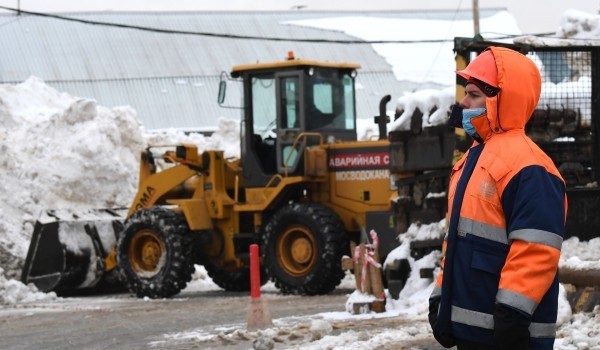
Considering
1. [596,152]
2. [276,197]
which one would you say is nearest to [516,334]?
[596,152]

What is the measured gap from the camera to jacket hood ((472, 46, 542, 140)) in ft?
15.7

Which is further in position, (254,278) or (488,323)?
(254,278)

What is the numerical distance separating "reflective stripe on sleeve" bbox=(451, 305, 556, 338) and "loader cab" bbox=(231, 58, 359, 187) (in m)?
Answer: 12.0

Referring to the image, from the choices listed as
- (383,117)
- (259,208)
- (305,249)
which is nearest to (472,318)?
(305,249)

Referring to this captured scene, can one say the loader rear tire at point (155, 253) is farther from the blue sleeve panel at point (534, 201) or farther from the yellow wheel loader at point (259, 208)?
the blue sleeve panel at point (534, 201)

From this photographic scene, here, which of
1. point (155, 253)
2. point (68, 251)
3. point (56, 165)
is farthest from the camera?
point (56, 165)

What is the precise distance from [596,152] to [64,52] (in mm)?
36767

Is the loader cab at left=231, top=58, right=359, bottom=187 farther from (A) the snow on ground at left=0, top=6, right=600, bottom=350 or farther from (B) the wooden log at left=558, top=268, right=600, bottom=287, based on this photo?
(B) the wooden log at left=558, top=268, right=600, bottom=287

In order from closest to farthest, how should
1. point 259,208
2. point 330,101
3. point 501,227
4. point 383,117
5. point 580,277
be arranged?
point 501,227 → point 580,277 → point 383,117 → point 259,208 → point 330,101

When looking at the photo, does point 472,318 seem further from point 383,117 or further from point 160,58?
point 160,58

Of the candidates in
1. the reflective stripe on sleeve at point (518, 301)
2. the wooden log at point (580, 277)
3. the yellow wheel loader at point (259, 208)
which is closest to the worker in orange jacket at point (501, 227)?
the reflective stripe on sleeve at point (518, 301)

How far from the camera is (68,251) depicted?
18.0 meters

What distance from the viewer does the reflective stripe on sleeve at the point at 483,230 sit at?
15.5ft

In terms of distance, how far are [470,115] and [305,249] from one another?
11607mm
